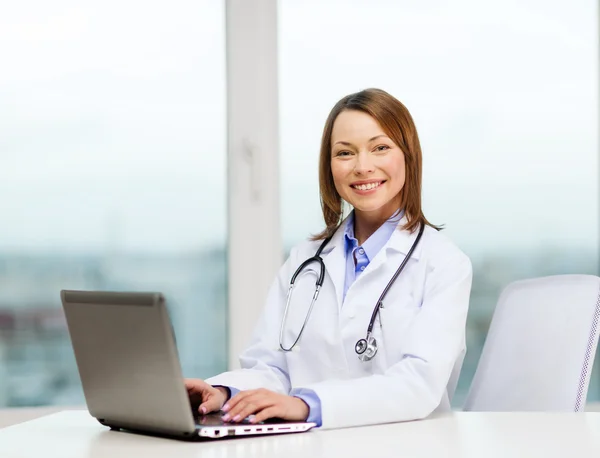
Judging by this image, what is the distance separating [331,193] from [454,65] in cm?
116

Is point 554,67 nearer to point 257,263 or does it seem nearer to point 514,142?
point 514,142

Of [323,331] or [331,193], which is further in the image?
[331,193]

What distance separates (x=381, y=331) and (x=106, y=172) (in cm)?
142

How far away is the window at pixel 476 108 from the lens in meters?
2.85

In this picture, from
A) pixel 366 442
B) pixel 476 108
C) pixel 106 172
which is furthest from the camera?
pixel 476 108

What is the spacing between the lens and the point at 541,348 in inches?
69.3

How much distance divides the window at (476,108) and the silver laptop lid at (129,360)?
1569 mm

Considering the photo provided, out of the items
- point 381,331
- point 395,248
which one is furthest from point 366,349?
point 395,248

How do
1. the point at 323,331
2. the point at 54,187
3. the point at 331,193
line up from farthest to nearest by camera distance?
1. the point at 54,187
2. the point at 331,193
3. the point at 323,331

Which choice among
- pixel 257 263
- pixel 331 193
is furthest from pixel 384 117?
pixel 257 263

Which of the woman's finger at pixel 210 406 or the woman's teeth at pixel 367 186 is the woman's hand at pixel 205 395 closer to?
the woman's finger at pixel 210 406

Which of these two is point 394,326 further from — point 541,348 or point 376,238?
point 541,348

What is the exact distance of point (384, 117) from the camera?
1758mm

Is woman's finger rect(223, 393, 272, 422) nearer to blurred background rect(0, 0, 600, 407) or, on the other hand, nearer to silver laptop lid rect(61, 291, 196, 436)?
silver laptop lid rect(61, 291, 196, 436)
